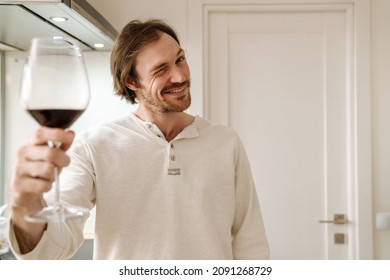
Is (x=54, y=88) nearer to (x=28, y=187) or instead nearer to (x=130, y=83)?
(x=28, y=187)

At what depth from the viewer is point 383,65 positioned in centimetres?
132

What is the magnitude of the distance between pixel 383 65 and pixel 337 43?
0.49ft

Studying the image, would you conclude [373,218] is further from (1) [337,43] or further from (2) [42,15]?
(2) [42,15]

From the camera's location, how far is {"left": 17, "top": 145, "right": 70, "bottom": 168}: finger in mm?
268

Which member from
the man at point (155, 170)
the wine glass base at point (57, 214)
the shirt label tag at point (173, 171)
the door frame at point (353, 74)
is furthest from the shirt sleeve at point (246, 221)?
the door frame at point (353, 74)

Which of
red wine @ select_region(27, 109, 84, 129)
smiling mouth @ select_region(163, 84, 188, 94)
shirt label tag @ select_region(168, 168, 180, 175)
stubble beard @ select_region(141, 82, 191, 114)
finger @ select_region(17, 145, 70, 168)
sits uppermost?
smiling mouth @ select_region(163, 84, 188, 94)

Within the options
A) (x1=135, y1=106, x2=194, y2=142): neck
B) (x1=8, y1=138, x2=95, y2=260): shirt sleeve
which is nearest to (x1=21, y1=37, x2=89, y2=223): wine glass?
(x1=8, y1=138, x2=95, y2=260): shirt sleeve

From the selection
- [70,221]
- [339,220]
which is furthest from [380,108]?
[70,221]

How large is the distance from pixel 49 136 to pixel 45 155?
0.01m

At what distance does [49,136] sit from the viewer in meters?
0.27

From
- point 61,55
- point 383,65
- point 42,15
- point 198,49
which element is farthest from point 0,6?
point 383,65

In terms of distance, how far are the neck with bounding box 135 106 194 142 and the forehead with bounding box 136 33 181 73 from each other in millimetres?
79

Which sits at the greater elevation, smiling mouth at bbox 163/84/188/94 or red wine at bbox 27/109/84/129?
smiling mouth at bbox 163/84/188/94

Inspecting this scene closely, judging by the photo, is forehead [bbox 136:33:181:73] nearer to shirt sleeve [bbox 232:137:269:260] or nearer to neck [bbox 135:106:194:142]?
neck [bbox 135:106:194:142]
